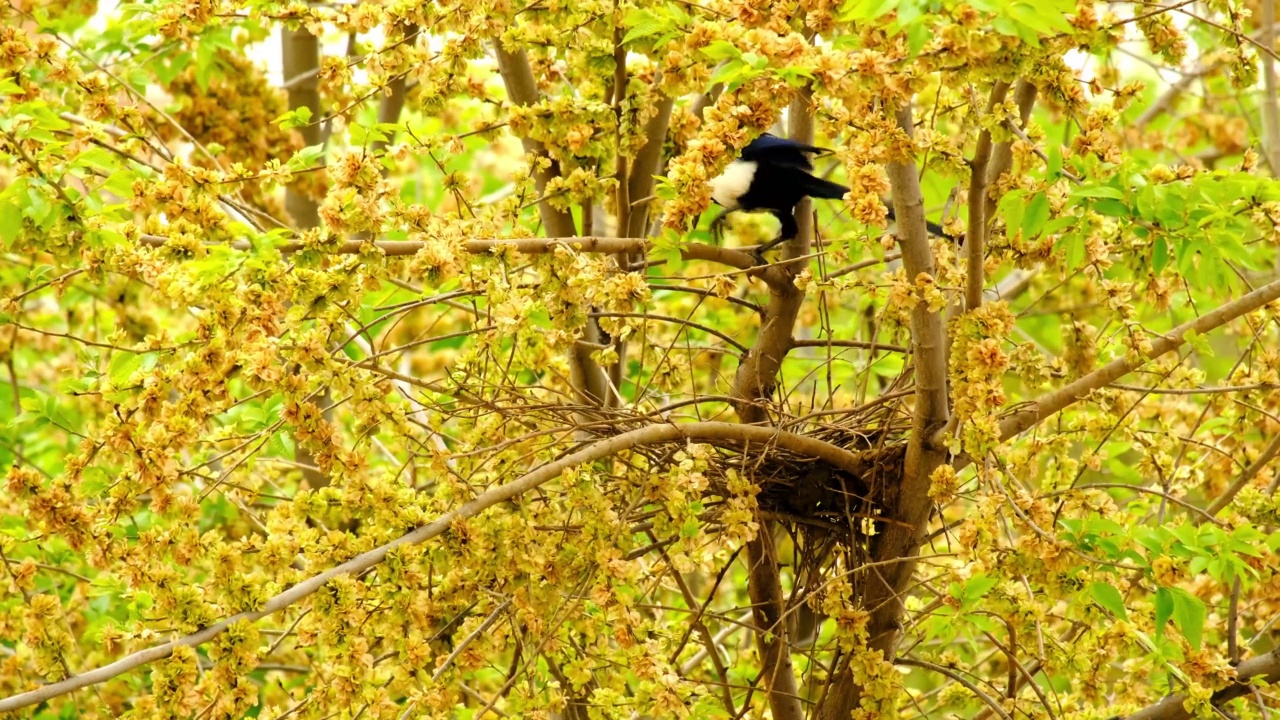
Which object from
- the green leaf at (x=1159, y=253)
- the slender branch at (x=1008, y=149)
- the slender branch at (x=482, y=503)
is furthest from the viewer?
the slender branch at (x=1008, y=149)

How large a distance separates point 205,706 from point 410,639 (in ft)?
1.24

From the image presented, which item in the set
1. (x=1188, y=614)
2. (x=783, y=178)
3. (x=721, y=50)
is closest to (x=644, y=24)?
(x=721, y=50)

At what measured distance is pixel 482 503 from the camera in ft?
8.14

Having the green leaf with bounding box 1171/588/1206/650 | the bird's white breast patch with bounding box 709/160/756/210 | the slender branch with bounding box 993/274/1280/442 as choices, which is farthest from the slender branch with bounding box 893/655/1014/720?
the bird's white breast patch with bounding box 709/160/756/210

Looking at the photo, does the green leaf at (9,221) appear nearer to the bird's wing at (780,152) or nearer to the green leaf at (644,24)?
the green leaf at (644,24)

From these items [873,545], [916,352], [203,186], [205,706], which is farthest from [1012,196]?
[205,706]

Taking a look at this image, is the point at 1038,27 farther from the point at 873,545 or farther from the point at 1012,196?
the point at 873,545

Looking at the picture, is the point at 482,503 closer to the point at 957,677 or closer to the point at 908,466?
the point at 908,466

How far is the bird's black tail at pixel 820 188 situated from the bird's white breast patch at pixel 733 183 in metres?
0.17

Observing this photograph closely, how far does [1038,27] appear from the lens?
73.6 inches

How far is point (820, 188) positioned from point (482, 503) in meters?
1.49

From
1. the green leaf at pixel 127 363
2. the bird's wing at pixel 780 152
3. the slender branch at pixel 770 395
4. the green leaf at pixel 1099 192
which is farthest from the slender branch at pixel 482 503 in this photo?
the bird's wing at pixel 780 152

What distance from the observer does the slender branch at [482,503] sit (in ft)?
6.64

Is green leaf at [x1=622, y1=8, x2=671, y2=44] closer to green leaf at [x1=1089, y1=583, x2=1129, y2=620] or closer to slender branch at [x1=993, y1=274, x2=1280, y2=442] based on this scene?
slender branch at [x1=993, y1=274, x2=1280, y2=442]
